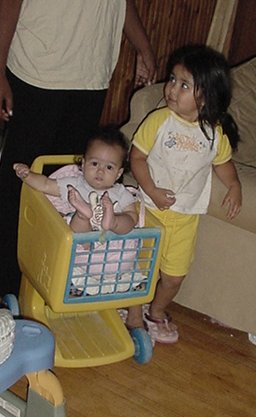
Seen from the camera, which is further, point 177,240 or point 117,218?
point 177,240

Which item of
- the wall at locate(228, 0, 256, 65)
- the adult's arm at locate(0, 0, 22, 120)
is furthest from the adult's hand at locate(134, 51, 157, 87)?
the wall at locate(228, 0, 256, 65)

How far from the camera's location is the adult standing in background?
2291mm

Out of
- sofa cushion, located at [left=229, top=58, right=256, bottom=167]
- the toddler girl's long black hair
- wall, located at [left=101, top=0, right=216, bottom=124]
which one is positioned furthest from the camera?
wall, located at [left=101, top=0, right=216, bottom=124]

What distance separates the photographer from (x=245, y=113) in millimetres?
2896

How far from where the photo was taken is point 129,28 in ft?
8.59

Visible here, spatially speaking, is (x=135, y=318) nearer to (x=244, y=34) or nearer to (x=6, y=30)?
(x=6, y=30)

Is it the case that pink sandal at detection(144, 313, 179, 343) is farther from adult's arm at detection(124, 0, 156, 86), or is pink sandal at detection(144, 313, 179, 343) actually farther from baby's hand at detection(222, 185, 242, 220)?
adult's arm at detection(124, 0, 156, 86)

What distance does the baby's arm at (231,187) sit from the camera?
2.50m

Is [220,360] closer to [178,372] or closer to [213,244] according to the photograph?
[178,372]

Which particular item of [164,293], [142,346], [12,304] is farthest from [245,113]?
[12,304]

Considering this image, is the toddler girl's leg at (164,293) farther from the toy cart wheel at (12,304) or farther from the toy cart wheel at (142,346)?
the toy cart wheel at (12,304)

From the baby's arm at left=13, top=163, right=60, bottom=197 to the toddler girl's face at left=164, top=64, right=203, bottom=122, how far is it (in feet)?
1.39

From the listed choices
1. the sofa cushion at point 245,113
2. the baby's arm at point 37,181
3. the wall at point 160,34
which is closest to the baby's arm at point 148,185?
the baby's arm at point 37,181

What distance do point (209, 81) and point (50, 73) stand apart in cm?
46
